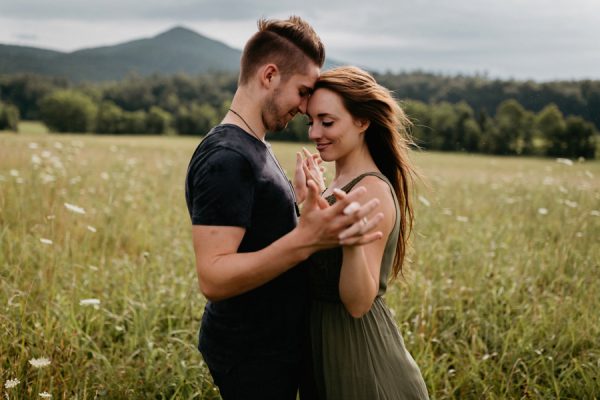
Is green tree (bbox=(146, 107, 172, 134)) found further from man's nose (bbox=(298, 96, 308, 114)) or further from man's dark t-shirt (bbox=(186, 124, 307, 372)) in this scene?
man's dark t-shirt (bbox=(186, 124, 307, 372))

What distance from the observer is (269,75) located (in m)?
2.21

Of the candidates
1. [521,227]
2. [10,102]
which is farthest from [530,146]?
[10,102]

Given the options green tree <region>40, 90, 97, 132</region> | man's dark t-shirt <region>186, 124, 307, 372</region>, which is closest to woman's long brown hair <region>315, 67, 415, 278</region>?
man's dark t-shirt <region>186, 124, 307, 372</region>

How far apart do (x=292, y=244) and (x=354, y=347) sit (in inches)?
31.6

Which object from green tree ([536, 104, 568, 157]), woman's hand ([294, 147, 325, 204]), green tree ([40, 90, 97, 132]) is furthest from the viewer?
green tree ([40, 90, 97, 132])

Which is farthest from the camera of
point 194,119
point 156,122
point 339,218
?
point 194,119

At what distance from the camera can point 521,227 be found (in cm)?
707

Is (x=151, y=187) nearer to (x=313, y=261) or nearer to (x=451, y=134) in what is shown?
(x=313, y=261)

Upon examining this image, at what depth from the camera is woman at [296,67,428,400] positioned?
7.20 ft

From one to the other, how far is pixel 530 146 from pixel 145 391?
43838 millimetres

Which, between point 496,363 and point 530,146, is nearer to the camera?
point 496,363

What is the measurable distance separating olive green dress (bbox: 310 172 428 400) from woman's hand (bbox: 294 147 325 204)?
0.61 ft

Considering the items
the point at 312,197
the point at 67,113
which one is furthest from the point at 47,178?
the point at 67,113

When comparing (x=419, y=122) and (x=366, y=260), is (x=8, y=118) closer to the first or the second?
(x=419, y=122)
